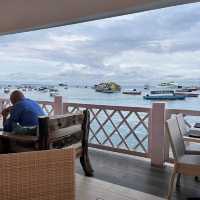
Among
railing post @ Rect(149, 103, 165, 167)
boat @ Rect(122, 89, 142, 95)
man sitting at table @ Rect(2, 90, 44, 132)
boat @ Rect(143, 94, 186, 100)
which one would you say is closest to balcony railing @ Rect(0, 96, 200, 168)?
railing post @ Rect(149, 103, 165, 167)

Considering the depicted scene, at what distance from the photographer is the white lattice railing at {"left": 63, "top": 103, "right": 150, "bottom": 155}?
4125 mm

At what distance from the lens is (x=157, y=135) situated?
3.79 meters

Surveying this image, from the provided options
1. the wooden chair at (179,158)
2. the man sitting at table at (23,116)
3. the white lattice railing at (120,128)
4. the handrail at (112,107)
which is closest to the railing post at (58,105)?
the handrail at (112,107)

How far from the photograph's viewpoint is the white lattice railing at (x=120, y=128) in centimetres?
412

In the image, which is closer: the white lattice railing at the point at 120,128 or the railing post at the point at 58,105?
Answer: the white lattice railing at the point at 120,128

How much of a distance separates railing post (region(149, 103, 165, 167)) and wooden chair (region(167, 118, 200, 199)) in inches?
36.4

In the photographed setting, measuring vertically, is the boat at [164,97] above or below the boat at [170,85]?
below

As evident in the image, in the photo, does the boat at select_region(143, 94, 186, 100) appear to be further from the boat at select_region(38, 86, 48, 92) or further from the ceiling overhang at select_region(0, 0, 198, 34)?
the boat at select_region(38, 86, 48, 92)

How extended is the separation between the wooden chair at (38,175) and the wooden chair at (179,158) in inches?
56.2

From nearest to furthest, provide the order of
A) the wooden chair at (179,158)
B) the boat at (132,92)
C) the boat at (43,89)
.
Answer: the wooden chair at (179,158), the boat at (132,92), the boat at (43,89)

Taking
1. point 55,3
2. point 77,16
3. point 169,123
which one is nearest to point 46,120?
point 169,123

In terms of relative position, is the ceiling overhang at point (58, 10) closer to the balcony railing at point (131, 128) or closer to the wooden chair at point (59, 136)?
the balcony railing at point (131, 128)

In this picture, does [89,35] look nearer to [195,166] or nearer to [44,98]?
[44,98]

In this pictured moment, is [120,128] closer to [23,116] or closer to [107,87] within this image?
[107,87]
